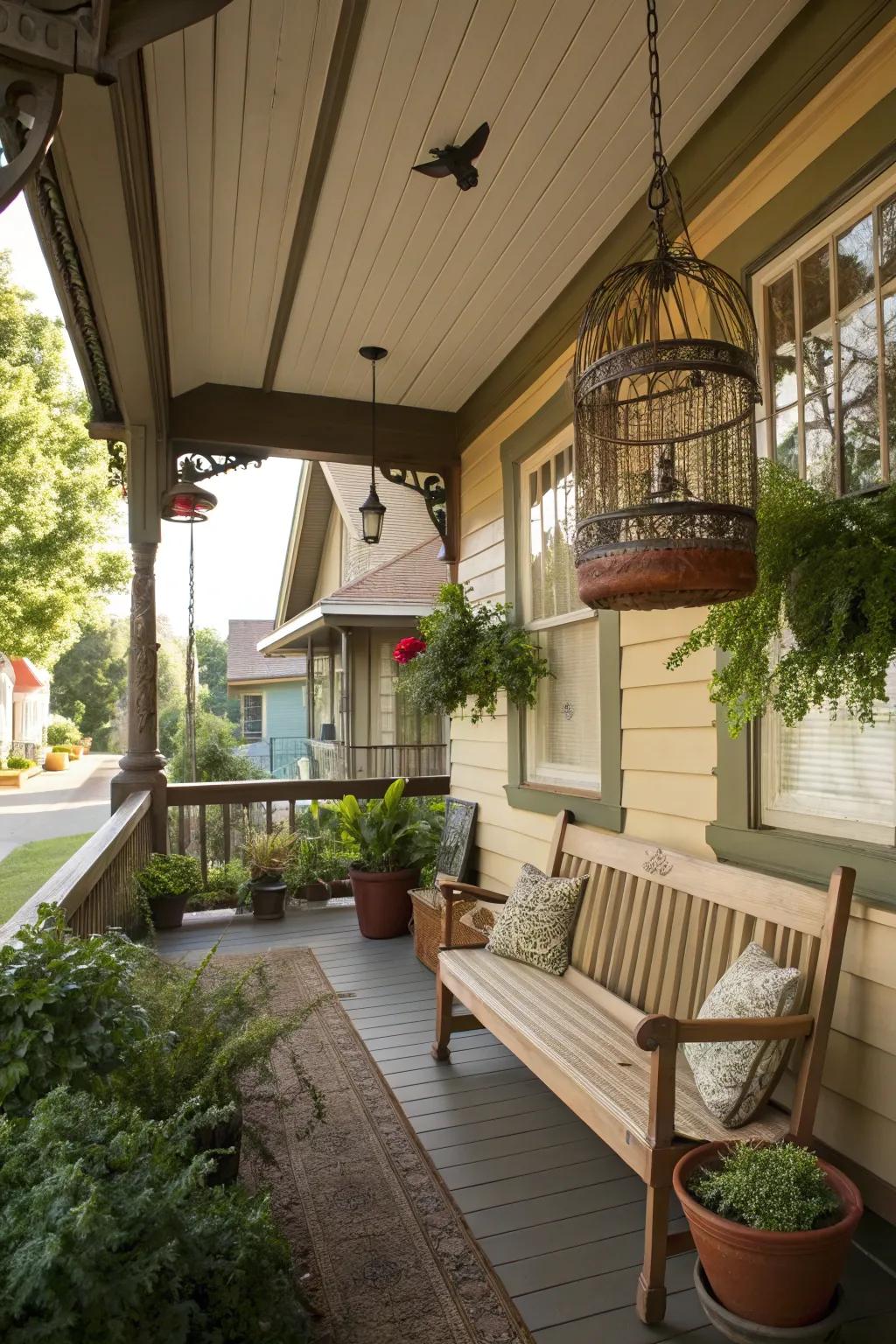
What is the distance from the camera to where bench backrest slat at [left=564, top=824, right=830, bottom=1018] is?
7.13ft

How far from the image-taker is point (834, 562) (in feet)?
5.95

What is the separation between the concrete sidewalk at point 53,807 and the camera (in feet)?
39.3

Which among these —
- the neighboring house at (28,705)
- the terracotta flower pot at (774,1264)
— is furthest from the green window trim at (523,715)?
the neighboring house at (28,705)

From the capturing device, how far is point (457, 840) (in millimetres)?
5051

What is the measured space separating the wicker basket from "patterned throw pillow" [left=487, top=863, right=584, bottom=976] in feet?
2.23

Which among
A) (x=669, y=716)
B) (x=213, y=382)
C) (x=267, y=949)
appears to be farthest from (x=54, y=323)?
(x=669, y=716)

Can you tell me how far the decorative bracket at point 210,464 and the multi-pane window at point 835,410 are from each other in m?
3.23

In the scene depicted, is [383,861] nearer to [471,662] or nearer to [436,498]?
[471,662]

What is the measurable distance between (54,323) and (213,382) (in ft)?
40.2

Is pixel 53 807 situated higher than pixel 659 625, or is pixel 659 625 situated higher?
pixel 659 625

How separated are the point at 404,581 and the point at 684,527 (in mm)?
8109

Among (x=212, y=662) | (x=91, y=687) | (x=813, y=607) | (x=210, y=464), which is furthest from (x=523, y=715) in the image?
(x=212, y=662)

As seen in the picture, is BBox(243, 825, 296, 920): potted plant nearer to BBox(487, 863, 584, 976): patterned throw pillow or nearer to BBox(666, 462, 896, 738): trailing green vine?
BBox(487, 863, 584, 976): patterned throw pillow

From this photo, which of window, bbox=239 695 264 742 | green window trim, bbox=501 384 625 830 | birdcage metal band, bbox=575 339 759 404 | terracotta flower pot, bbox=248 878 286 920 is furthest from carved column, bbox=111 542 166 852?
window, bbox=239 695 264 742
